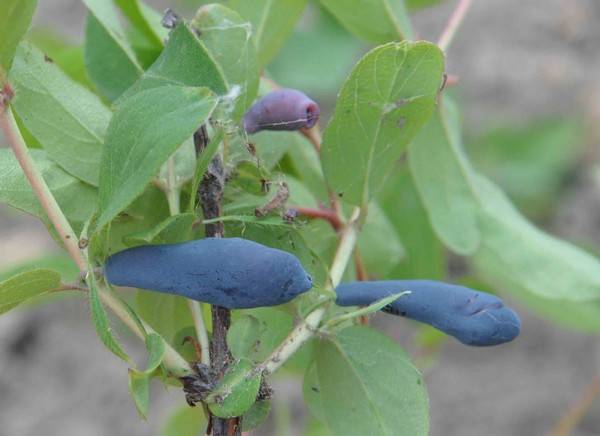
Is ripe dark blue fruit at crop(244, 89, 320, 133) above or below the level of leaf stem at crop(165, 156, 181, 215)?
below

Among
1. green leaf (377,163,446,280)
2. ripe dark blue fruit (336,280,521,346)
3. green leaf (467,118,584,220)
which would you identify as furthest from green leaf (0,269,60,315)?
green leaf (467,118,584,220)

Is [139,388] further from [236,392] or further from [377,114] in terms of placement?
[377,114]

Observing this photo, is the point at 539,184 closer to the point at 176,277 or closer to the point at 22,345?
the point at 22,345

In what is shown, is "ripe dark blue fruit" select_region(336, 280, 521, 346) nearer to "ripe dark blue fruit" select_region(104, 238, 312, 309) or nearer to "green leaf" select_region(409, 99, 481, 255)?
"ripe dark blue fruit" select_region(104, 238, 312, 309)

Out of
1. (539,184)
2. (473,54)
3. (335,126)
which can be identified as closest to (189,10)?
(473,54)

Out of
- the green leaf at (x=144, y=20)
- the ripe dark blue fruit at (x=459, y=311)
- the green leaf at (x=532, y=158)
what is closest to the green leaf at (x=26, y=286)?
the ripe dark blue fruit at (x=459, y=311)

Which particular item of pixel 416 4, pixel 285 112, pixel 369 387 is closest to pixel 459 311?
pixel 369 387

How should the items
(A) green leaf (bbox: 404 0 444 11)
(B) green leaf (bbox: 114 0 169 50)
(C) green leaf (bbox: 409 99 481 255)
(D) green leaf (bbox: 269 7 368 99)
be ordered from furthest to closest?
1. (D) green leaf (bbox: 269 7 368 99)
2. (A) green leaf (bbox: 404 0 444 11)
3. (C) green leaf (bbox: 409 99 481 255)
4. (B) green leaf (bbox: 114 0 169 50)
